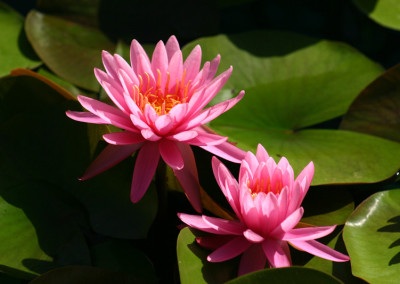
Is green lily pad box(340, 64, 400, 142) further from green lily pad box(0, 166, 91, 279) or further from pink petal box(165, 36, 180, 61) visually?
green lily pad box(0, 166, 91, 279)

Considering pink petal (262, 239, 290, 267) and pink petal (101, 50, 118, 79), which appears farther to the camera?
pink petal (101, 50, 118, 79)

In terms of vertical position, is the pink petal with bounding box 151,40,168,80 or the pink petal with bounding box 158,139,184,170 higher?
the pink petal with bounding box 151,40,168,80

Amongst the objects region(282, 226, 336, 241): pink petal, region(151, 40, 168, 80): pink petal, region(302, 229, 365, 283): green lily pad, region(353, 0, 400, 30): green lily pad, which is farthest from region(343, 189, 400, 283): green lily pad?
region(353, 0, 400, 30): green lily pad

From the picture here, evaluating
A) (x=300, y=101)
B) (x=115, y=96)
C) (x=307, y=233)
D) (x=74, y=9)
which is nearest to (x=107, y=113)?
(x=115, y=96)

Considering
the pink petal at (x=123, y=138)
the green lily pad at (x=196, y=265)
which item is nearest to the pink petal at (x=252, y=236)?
the green lily pad at (x=196, y=265)

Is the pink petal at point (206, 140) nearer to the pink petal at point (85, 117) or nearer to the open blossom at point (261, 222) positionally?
the open blossom at point (261, 222)

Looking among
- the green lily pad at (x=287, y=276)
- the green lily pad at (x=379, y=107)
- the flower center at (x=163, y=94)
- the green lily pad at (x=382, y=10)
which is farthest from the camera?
the green lily pad at (x=382, y=10)

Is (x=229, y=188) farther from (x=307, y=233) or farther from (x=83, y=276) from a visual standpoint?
(x=83, y=276)
